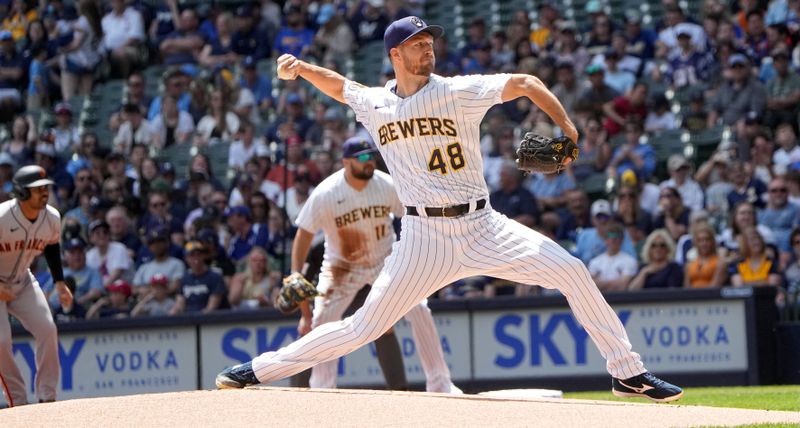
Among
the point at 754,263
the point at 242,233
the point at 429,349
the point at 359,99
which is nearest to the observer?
the point at 359,99

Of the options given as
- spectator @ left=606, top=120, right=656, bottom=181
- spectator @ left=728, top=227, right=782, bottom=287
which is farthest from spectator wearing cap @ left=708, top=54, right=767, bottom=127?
spectator @ left=728, top=227, right=782, bottom=287

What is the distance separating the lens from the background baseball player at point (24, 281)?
9898 mm

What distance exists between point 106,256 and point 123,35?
5.90m

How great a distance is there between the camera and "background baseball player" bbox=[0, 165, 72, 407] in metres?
9.90

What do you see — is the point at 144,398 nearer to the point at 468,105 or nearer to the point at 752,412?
the point at 468,105

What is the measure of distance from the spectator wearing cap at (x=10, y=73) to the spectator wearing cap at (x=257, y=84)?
4.26 m

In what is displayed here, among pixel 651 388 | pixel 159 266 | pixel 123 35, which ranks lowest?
pixel 651 388

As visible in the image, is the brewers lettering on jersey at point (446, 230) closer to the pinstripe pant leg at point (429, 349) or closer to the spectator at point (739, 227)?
the pinstripe pant leg at point (429, 349)

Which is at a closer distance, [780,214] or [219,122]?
[780,214]

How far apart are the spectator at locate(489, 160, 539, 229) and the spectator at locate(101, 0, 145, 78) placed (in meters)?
8.08

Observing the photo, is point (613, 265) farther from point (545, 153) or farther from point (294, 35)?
point (294, 35)

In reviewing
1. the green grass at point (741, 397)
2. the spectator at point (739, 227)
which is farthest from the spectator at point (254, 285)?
the spectator at point (739, 227)

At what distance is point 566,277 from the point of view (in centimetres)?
692

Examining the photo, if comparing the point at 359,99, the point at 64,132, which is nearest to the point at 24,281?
the point at 359,99
